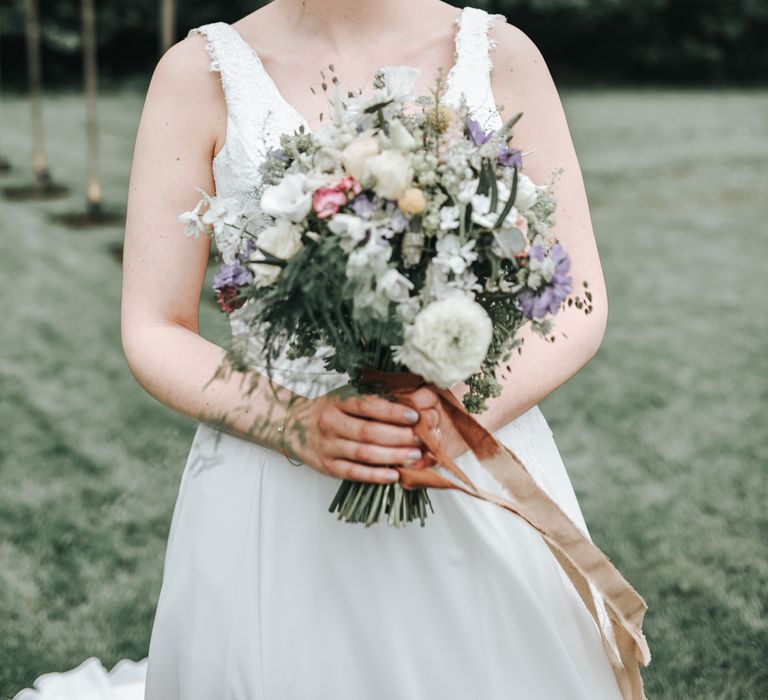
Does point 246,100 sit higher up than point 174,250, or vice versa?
point 246,100

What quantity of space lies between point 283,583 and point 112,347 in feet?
18.4

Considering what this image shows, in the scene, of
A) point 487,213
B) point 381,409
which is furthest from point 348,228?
point 381,409

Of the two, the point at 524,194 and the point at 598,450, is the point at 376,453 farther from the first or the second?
the point at 598,450

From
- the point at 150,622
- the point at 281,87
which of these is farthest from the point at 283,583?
the point at 150,622

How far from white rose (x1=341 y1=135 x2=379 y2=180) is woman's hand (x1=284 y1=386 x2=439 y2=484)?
393 mm

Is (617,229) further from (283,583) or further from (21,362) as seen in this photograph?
(283,583)

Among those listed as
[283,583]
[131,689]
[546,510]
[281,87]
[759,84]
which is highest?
[281,87]

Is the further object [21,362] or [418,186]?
[21,362]

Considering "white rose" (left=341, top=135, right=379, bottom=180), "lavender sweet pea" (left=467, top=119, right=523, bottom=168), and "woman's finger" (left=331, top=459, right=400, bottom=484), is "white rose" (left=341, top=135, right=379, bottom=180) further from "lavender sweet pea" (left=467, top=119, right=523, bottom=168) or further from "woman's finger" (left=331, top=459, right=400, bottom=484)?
"woman's finger" (left=331, top=459, right=400, bottom=484)

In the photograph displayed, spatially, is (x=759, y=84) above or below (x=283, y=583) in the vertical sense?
below

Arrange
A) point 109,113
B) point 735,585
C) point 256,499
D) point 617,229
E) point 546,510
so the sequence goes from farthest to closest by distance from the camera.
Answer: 1. point 109,113
2. point 617,229
3. point 735,585
4. point 256,499
5. point 546,510

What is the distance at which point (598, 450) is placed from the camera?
5871 millimetres

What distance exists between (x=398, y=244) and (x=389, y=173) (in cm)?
13

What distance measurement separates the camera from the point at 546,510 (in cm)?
200
